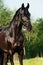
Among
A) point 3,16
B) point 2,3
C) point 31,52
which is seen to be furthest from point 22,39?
point 31,52

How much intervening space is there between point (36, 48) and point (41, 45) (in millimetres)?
1696

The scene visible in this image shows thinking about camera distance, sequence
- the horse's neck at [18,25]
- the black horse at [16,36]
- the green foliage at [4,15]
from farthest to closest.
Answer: the green foliage at [4,15] < the horse's neck at [18,25] < the black horse at [16,36]

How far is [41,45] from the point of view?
67938 mm

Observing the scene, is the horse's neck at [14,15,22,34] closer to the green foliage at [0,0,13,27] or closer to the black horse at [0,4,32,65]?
the black horse at [0,4,32,65]

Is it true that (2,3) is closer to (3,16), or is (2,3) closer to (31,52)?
(3,16)

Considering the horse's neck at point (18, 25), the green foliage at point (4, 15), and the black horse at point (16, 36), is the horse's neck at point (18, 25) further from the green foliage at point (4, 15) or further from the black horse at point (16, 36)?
the green foliage at point (4, 15)

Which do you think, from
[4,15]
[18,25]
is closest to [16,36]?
[18,25]

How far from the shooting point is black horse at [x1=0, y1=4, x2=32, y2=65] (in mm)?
9085

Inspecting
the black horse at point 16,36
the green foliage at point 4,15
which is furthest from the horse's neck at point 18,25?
the green foliage at point 4,15

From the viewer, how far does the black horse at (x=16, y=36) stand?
909cm

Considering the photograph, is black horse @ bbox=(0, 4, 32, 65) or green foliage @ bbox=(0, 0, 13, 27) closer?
black horse @ bbox=(0, 4, 32, 65)

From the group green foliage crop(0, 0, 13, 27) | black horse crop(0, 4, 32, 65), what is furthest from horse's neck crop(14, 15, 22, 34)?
green foliage crop(0, 0, 13, 27)

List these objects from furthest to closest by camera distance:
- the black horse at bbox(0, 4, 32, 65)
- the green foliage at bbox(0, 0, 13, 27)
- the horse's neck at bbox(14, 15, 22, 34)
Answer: the green foliage at bbox(0, 0, 13, 27) → the horse's neck at bbox(14, 15, 22, 34) → the black horse at bbox(0, 4, 32, 65)

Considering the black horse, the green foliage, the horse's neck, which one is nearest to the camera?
the black horse
